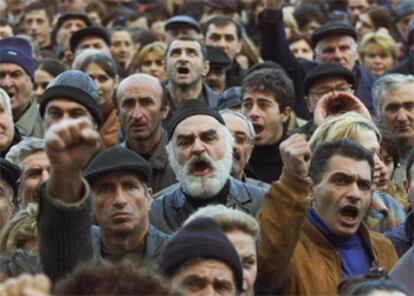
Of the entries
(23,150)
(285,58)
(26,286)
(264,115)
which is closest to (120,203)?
(23,150)

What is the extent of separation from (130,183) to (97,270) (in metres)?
2.95

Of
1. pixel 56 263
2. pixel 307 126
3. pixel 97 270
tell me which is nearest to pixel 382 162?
pixel 307 126

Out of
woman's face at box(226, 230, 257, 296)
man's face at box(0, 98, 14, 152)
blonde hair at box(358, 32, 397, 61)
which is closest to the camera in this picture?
woman's face at box(226, 230, 257, 296)

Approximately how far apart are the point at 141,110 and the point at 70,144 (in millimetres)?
5182

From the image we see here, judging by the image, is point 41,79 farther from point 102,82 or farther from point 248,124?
point 248,124

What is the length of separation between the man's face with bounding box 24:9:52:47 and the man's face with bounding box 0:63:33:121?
517cm

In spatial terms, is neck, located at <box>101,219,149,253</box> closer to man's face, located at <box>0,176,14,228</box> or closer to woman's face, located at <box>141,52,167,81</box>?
man's face, located at <box>0,176,14,228</box>

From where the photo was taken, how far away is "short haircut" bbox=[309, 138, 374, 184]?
25.4ft

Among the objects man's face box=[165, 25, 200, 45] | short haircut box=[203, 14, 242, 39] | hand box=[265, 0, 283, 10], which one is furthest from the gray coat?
man's face box=[165, 25, 200, 45]

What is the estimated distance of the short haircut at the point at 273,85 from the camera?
10.6m

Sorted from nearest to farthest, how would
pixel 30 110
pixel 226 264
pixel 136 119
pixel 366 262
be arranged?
pixel 226 264
pixel 366 262
pixel 136 119
pixel 30 110

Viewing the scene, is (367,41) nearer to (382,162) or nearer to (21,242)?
Result: (382,162)

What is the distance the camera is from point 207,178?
8562 millimetres

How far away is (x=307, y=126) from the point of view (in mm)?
10266
